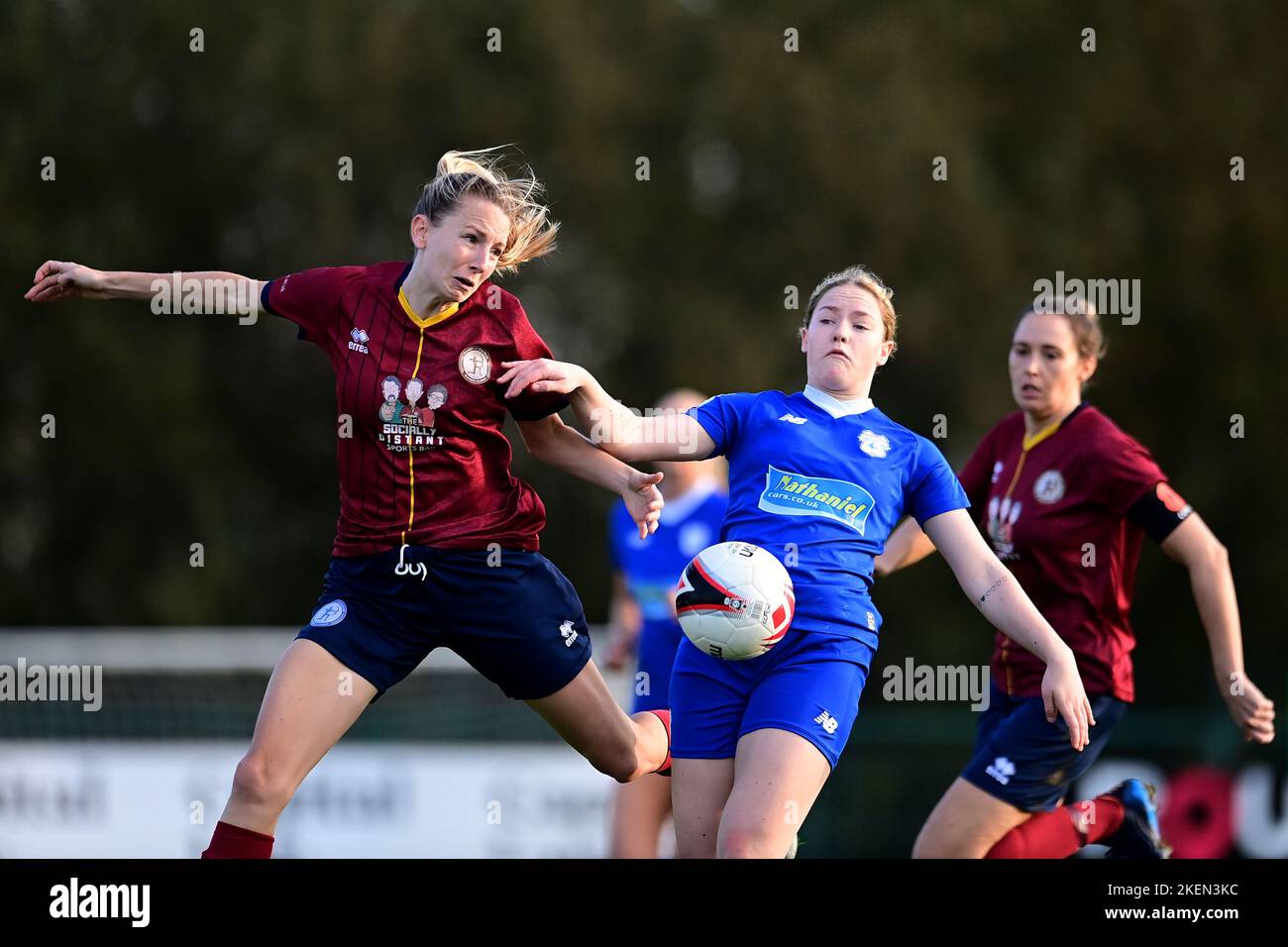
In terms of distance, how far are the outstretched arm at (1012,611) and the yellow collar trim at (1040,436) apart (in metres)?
1.15

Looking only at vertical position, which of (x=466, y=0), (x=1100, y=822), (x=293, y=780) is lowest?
(x=1100, y=822)

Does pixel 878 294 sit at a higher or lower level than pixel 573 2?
lower

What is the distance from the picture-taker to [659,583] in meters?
7.50

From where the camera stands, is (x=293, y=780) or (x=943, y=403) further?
(x=943, y=403)

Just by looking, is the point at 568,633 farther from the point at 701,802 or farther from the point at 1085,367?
the point at 1085,367

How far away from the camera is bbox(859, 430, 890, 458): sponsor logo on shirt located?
5148mm

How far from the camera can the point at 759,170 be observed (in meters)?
19.0

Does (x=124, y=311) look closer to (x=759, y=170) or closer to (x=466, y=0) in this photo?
(x=466, y=0)

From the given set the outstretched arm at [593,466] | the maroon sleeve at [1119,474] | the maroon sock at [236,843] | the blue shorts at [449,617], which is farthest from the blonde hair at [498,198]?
the maroon sleeve at [1119,474]

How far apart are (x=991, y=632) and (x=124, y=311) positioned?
376 inches

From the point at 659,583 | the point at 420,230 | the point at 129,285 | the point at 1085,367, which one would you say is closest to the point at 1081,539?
the point at 1085,367

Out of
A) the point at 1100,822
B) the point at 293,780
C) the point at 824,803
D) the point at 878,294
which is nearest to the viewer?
the point at 293,780

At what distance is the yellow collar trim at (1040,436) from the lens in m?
6.23

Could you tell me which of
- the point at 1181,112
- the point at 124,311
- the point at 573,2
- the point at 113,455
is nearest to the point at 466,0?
the point at 573,2
